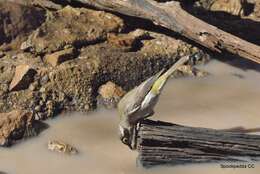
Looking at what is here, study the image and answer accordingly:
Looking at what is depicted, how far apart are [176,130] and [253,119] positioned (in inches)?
45.1

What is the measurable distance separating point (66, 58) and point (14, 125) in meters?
0.94

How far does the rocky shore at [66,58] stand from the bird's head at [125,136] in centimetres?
73

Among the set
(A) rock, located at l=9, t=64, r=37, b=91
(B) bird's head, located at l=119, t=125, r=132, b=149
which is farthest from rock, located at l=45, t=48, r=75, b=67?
(B) bird's head, located at l=119, t=125, r=132, b=149

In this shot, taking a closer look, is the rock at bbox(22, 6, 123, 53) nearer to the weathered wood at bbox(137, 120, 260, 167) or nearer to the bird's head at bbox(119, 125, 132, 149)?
the bird's head at bbox(119, 125, 132, 149)

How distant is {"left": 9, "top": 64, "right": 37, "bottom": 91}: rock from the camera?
5.30 m

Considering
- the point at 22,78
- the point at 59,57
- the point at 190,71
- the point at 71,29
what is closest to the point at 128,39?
the point at 71,29

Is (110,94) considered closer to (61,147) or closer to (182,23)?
(61,147)

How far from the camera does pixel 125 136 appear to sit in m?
4.64

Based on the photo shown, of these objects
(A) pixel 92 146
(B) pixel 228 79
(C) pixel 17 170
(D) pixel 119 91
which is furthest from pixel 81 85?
(B) pixel 228 79

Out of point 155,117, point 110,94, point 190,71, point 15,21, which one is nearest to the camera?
point 155,117

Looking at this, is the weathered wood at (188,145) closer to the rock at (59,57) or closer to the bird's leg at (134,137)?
the bird's leg at (134,137)

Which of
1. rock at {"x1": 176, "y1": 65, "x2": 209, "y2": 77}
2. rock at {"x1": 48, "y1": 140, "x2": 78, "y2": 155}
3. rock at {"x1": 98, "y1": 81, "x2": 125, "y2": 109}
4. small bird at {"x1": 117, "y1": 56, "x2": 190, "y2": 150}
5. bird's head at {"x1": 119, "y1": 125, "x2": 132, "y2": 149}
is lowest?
rock at {"x1": 48, "y1": 140, "x2": 78, "y2": 155}

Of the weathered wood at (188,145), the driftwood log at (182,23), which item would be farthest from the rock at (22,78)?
the weathered wood at (188,145)

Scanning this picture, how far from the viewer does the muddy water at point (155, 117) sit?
4.70 m
